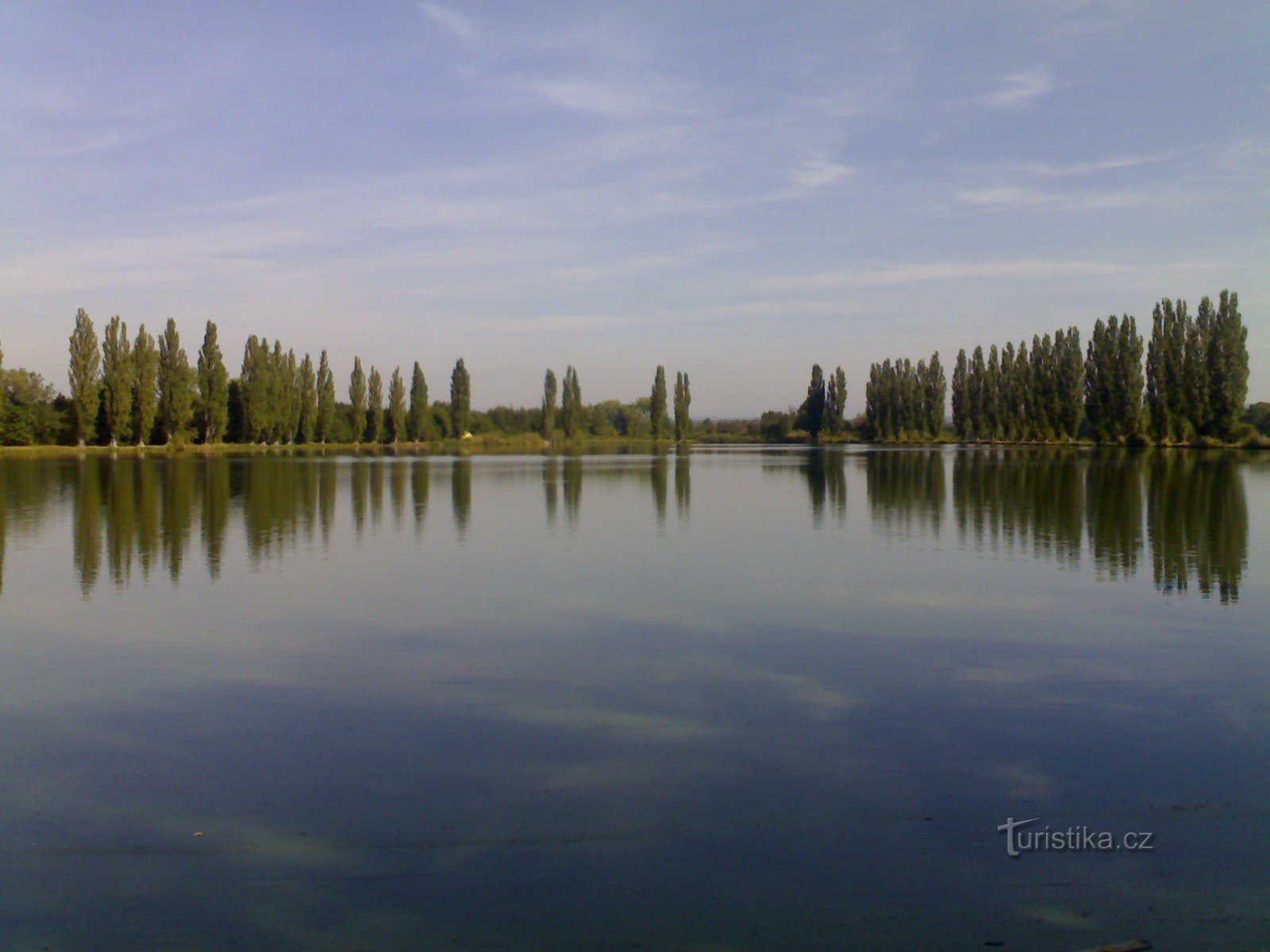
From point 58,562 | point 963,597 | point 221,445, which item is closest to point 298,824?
point 963,597

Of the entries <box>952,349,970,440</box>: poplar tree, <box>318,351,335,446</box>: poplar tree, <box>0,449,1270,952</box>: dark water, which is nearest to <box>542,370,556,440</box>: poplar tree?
<box>318,351,335,446</box>: poplar tree

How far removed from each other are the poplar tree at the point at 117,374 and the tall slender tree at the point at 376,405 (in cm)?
2145

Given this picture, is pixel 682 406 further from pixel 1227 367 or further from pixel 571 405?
pixel 1227 367

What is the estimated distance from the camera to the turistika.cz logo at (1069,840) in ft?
12.4

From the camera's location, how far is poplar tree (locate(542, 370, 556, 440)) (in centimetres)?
7775

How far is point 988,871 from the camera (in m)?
3.59

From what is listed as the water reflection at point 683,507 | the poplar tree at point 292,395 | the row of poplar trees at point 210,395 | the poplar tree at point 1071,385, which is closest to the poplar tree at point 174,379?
the row of poplar trees at point 210,395

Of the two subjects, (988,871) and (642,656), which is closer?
(988,871)

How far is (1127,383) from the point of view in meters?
54.6

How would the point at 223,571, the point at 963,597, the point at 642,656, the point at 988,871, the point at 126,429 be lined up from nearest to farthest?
the point at 988,871, the point at 642,656, the point at 963,597, the point at 223,571, the point at 126,429

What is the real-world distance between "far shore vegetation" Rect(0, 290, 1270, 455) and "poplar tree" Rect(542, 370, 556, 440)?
87 mm

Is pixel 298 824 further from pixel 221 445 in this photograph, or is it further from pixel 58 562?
pixel 221 445

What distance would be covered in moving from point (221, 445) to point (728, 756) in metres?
62.8

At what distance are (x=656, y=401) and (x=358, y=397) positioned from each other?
23.8 meters
